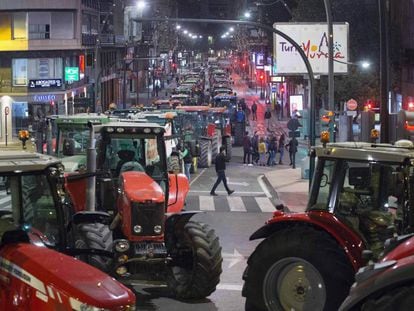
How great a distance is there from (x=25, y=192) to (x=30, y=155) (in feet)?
2.03

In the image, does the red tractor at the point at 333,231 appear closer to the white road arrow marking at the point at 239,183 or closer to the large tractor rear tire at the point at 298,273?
the large tractor rear tire at the point at 298,273

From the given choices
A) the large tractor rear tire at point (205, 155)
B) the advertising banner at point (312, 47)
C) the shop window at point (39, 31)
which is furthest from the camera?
the shop window at point (39, 31)

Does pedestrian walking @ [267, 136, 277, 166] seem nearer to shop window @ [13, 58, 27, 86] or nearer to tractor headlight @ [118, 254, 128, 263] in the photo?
shop window @ [13, 58, 27, 86]

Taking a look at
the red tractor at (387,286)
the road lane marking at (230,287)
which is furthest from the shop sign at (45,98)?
the red tractor at (387,286)

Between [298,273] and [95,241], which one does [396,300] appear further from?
[95,241]

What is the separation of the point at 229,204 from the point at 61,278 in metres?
17.8

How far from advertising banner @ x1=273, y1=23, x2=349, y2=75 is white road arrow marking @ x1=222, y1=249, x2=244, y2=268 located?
19220 mm

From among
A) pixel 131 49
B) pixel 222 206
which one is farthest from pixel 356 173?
pixel 131 49

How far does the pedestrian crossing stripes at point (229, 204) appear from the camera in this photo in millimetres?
22242

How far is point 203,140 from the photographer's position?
1361 inches

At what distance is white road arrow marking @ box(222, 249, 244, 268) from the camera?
1412 centimetres

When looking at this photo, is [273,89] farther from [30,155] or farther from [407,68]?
[30,155]

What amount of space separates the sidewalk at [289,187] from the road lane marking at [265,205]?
32cm

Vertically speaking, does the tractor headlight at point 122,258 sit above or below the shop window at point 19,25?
below
